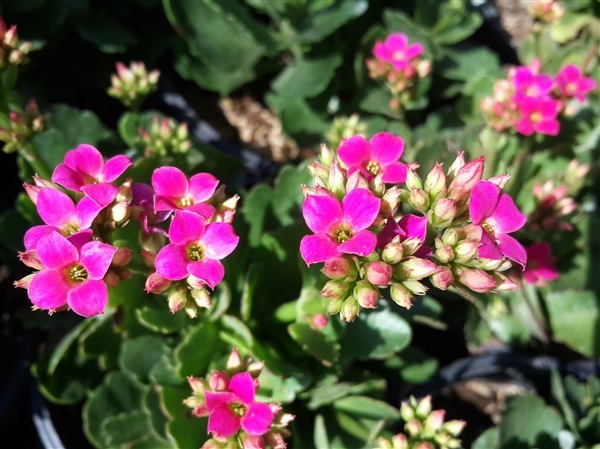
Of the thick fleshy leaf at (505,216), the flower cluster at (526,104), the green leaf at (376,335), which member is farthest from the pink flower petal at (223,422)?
the flower cluster at (526,104)

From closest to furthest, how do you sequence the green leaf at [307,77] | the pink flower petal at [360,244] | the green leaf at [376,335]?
the pink flower petal at [360,244] → the green leaf at [376,335] → the green leaf at [307,77]

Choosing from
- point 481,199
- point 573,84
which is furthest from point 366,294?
point 573,84

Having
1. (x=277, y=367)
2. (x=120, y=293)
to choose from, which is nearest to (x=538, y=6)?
(x=277, y=367)

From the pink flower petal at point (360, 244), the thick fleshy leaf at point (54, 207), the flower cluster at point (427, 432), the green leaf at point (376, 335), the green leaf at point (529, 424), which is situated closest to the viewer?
the pink flower petal at point (360, 244)

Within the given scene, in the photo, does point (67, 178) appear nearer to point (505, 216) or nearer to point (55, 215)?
point (55, 215)

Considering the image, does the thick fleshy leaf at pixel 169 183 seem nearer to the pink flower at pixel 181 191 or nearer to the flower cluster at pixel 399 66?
the pink flower at pixel 181 191

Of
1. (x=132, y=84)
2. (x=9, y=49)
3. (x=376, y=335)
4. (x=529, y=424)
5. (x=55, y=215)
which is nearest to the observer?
(x=55, y=215)

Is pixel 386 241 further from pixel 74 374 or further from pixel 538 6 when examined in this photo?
pixel 538 6
